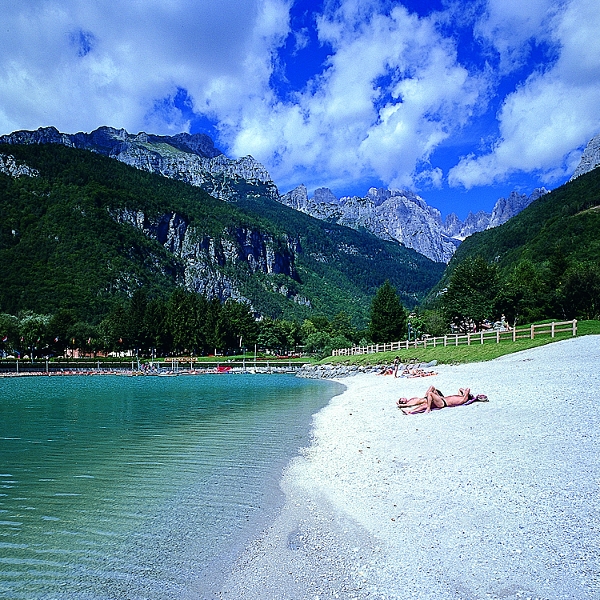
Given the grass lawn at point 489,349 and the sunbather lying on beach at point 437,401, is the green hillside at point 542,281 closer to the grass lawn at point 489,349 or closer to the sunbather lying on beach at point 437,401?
the grass lawn at point 489,349

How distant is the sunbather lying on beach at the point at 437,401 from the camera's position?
52.2 ft

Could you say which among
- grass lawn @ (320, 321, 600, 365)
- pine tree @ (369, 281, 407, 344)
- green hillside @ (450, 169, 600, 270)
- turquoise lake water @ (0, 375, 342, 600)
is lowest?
turquoise lake water @ (0, 375, 342, 600)

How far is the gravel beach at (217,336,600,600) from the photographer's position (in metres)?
5.51

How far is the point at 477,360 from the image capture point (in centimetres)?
3150

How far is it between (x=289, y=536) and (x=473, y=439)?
545 cm

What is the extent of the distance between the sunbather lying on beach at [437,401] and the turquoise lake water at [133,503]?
417cm

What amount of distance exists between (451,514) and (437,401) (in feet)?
31.3

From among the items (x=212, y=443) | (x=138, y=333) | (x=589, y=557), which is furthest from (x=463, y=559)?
(x=138, y=333)

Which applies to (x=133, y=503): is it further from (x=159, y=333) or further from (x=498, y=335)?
(x=159, y=333)

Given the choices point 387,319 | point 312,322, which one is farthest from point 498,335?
point 312,322

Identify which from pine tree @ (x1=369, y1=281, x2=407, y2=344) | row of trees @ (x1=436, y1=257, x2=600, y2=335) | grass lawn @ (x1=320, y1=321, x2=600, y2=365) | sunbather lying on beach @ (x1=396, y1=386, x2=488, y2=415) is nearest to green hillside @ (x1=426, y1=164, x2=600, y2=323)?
row of trees @ (x1=436, y1=257, x2=600, y2=335)

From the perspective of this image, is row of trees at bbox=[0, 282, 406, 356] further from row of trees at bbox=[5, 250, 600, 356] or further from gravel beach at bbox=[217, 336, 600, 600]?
gravel beach at bbox=[217, 336, 600, 600]

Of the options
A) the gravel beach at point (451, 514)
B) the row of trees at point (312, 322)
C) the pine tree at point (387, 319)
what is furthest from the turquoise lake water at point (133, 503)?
the pine tree at point (387, 319)

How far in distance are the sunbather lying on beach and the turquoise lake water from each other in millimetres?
4175
